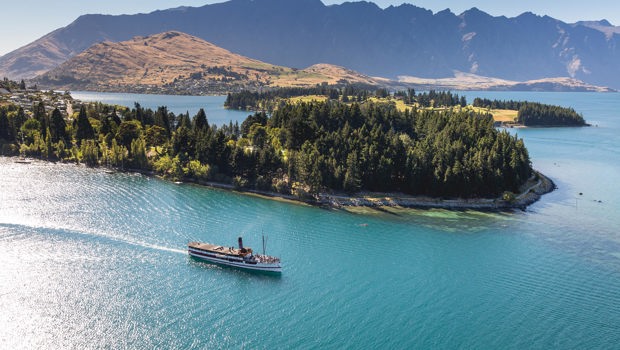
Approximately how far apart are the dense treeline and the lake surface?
32.4ft

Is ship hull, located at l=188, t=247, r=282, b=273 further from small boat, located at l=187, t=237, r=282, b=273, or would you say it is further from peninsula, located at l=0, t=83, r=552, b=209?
peninsula, located at l=0, t=83, r=552, b=209

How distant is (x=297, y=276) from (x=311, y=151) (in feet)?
168

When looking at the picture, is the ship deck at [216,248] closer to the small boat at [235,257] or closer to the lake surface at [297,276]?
the small boat at [235,257]

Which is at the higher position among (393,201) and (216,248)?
(393,201)

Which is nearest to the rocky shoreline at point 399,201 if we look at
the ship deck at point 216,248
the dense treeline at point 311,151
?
the dense treeline at point 311,151

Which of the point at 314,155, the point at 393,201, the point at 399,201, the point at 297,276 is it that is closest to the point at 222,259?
the point at 297,276

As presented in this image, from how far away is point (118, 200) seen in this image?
99.3m

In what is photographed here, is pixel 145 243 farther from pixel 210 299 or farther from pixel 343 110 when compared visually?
pixel 343 110

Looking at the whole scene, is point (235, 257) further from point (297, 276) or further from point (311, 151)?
point (311, 151)

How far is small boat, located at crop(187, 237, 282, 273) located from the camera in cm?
7019

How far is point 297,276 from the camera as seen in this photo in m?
69.2

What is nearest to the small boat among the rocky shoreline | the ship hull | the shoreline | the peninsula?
the ship hull

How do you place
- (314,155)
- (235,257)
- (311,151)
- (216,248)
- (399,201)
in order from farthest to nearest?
(311,151)
(314,155)
(399,201)
(216,248)
(235,257)

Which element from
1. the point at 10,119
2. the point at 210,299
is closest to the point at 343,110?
the point at 210,299
